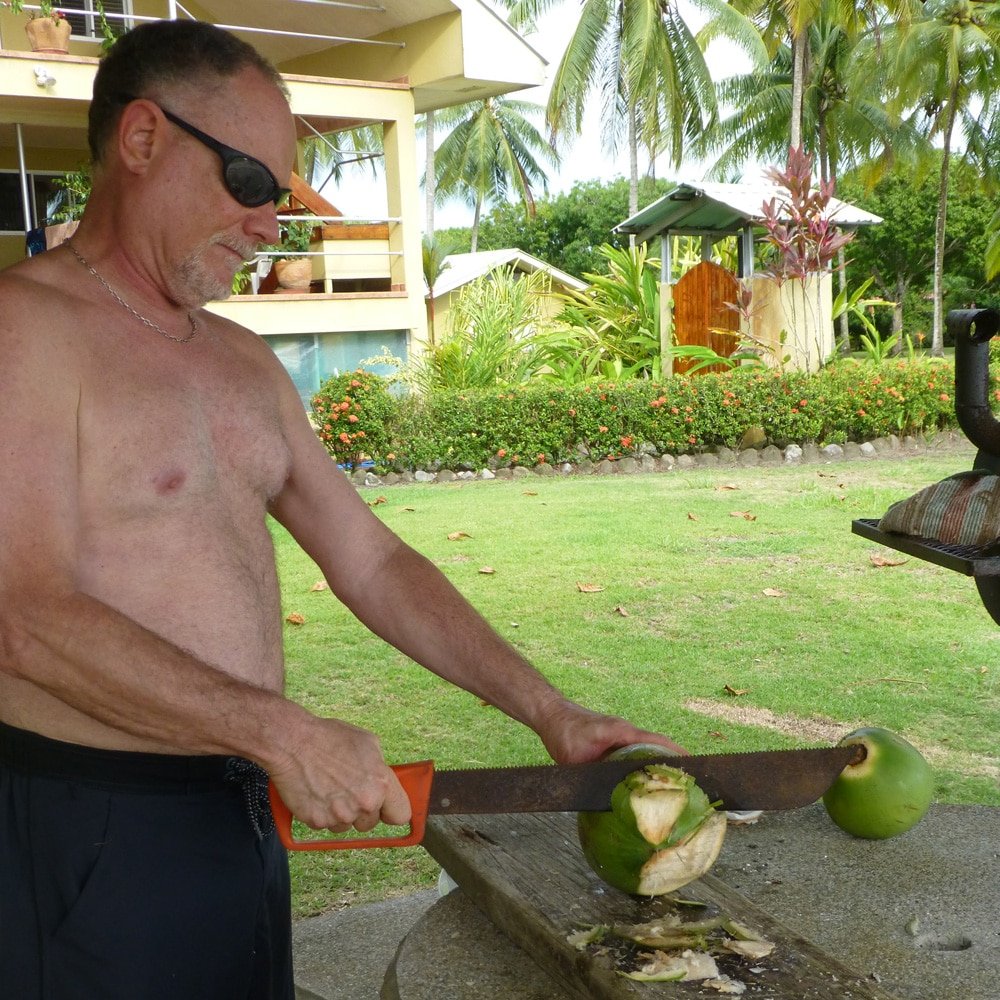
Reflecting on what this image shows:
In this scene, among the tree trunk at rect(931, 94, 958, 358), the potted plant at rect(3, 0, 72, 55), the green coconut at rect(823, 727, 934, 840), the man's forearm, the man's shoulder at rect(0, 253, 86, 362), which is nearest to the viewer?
the man's shoulder at rect(0, 253, 86, 362)

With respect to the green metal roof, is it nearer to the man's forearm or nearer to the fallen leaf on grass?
the fallen leaf on grass

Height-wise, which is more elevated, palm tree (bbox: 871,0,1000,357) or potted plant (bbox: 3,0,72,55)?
palm tree (bbox: 871,0,1000,357)

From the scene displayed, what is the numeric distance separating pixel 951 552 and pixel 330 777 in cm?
106

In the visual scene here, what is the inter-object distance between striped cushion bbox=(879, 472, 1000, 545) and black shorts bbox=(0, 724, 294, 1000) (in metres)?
1.22

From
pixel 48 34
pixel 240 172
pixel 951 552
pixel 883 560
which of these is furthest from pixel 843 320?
pixel 240 172

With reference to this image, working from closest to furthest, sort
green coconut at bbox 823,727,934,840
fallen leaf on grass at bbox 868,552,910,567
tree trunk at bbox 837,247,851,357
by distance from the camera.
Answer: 1. green coconut at bbox 823,727,934,840
2. fallen leaf on grass at bbox 868,552,910,567
3. tree trunk at bbox 837,247,851,357

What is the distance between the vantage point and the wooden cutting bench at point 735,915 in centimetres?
152

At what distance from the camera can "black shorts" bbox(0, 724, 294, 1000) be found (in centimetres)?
179

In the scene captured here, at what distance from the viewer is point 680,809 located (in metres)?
1.69

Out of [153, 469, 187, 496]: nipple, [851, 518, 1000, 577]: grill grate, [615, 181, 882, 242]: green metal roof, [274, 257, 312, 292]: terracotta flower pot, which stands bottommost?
[851, 518, 1000, 577]: grill grate

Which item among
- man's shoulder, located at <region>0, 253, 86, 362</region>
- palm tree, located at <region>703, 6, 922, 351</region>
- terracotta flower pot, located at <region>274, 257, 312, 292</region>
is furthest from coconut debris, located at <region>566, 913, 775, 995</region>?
palm tree, located at <region>703, 6, 922, 351</region>

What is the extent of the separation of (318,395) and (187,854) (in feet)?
36.9

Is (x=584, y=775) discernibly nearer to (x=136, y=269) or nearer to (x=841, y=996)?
(x=841, y=996)

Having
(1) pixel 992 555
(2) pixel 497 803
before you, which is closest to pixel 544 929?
(2) pixel 497 803
